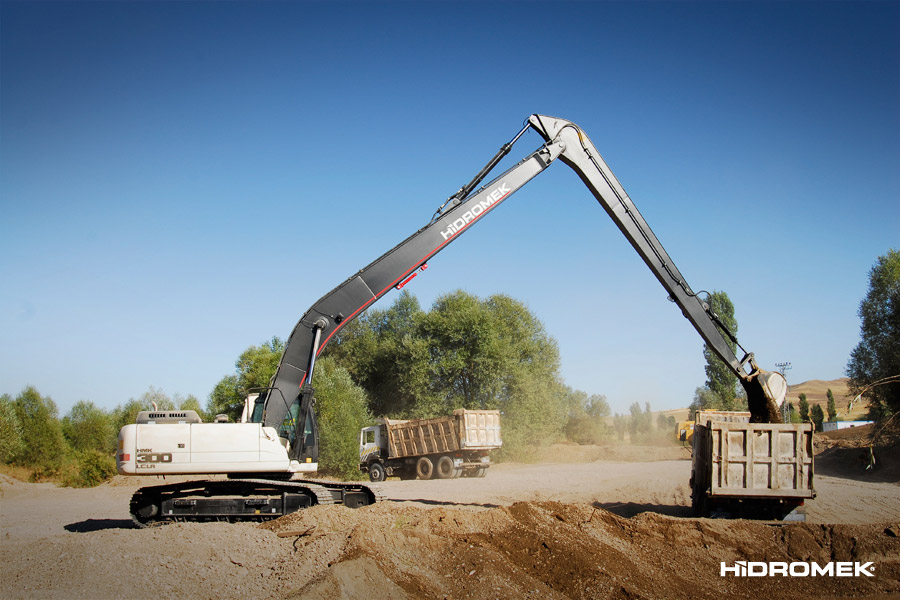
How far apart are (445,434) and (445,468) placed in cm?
154

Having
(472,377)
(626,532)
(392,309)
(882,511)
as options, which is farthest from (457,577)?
(392,309)

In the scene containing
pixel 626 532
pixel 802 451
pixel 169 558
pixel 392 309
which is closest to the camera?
pixel 169 558

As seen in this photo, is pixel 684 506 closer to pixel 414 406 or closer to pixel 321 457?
pixel 321 457

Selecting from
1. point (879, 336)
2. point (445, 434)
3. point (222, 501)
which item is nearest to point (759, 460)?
point (222, 501)

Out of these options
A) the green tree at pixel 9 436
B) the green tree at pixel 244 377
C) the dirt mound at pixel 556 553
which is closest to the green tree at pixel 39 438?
the green tree at pixel 9 436

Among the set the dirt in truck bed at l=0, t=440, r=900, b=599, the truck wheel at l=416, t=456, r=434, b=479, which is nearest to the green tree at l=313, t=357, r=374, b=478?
the truck wheel at l=416, t=456, r=434, b=479

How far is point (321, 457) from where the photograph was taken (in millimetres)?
29766

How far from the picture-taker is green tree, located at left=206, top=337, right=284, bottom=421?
119 feet

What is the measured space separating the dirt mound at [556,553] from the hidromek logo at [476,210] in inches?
203

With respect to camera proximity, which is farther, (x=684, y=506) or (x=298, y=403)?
(x=684, y=506)

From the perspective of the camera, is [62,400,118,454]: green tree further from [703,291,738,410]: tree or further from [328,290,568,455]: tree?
[703,291,738,410]: tree

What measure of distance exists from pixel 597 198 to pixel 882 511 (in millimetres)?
10632

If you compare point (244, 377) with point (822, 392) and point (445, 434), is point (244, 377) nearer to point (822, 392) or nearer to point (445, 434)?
point (445, 434)

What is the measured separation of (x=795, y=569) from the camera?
872cm
